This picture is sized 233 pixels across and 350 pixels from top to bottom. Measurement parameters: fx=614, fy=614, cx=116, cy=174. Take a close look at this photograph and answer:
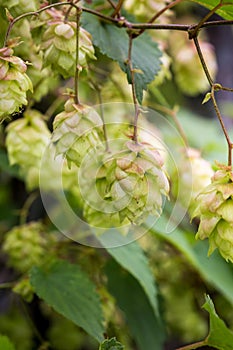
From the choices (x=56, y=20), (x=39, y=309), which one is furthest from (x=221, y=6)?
(x=39, y=309)

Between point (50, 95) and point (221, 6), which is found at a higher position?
point (221, 6)

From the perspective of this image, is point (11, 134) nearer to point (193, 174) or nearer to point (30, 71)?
point (30, 71)

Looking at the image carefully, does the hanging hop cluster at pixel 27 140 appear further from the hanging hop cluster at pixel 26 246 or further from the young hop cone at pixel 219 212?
the young hop cone at pixel 219 212

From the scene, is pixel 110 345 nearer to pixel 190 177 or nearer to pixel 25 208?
pixel 190 177

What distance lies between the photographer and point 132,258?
1343mm

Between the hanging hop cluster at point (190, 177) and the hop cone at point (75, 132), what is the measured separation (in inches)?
Result: 17.2

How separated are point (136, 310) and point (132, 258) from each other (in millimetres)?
302

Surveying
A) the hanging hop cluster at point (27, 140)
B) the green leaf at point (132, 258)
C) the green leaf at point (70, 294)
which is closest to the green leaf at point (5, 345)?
the green leaf at point (70, 294)

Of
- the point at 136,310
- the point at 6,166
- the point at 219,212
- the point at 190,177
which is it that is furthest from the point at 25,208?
the point at 219,212

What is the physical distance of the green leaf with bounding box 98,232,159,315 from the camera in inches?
49.9

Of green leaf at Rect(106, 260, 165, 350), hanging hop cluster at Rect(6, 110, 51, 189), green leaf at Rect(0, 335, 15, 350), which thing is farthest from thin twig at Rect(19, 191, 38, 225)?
green leaf at Rect(0, 335, 15, 350)

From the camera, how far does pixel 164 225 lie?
1424 millimetres

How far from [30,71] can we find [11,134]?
0.19 m

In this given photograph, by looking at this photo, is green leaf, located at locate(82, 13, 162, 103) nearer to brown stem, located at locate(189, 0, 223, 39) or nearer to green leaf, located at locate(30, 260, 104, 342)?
brown stem, located at locate(189, 0, 223, 39)
